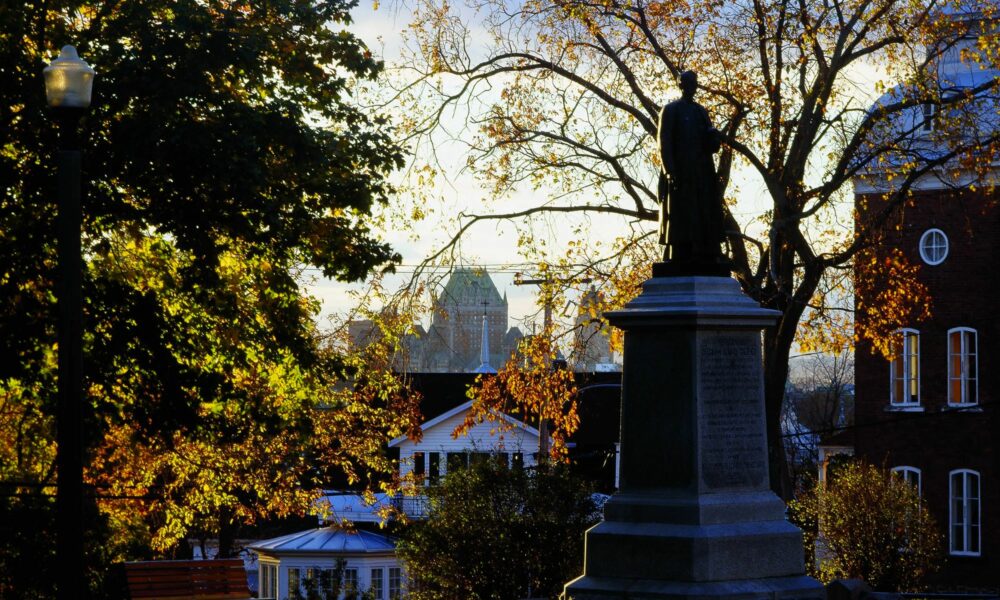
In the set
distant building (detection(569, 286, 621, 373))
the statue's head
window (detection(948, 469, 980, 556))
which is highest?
the statue's head

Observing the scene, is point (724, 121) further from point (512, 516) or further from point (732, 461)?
point (732, 461)

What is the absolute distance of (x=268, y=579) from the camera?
1921 inches

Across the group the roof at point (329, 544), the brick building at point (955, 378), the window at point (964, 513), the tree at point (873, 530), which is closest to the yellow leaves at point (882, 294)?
the tree at point (873, 530)

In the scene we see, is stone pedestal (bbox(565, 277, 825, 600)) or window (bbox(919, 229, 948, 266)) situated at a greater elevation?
window (bbox(919, 229, 948, 266))

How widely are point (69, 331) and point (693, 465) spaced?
533cm

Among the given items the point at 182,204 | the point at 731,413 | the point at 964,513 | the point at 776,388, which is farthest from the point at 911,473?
the point at 731,413

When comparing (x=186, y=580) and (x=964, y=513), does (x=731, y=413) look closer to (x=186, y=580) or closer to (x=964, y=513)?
(x=186, y=580)

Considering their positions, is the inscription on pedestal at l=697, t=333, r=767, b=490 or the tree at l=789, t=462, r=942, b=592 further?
the tree at l=789, t=462, r=942, b=592

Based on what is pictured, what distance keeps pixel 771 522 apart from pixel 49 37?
12.6 m

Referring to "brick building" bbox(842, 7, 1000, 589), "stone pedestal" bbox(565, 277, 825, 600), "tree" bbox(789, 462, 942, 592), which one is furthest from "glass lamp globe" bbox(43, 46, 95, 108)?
"brick building" bbox(842, 7, 1000, 589)

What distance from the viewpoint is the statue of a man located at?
13258 millimetres

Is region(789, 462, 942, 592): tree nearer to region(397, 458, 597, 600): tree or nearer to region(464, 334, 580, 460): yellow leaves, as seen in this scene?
region(464, 334, 580, 460): yellow leaves

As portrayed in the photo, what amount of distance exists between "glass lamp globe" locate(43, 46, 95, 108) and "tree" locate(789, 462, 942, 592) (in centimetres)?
1696

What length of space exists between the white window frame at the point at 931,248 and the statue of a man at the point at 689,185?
28.1 m
